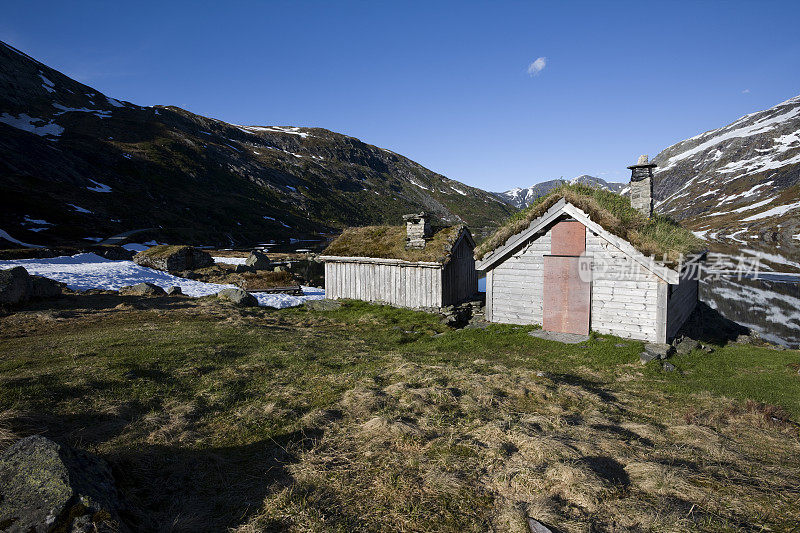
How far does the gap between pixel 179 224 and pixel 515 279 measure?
238ft

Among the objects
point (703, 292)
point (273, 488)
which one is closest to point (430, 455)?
point (273, 488)

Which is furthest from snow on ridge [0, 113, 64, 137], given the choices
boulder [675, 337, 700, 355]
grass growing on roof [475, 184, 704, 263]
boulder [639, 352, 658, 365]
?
boulder [675, 337, 700, 355]

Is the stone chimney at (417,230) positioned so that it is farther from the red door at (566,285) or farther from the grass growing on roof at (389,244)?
the red door at (566,285)

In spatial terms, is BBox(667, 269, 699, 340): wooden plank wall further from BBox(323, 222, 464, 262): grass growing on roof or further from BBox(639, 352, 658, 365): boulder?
BBox(323, 222, 464, 262): grass growing on roof

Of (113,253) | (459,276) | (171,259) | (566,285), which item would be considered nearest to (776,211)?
(459,276)

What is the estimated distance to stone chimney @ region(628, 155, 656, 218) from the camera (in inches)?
627

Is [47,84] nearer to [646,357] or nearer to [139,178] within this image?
[139,178]

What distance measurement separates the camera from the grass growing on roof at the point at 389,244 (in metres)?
20.3

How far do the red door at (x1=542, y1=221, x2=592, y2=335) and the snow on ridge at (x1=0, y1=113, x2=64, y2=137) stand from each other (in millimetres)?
113529

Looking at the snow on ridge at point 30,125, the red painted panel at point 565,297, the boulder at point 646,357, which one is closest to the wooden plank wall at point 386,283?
the red painted panel at point 565,297

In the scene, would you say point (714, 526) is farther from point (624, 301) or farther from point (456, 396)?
point (624, 301)

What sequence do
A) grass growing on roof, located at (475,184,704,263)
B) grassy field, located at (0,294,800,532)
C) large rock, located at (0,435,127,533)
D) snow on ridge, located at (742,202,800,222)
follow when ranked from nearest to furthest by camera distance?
1. large rock, located at (0,435,127,533)
2. grassy field, located at (0,294,800,532)
3. grass growing on roof, located at (475,184,704,263)
4. snow on ridge, located at (742,202,800,222)

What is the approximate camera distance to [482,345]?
46.2 feet

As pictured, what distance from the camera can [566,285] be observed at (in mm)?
14906
